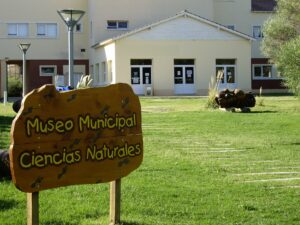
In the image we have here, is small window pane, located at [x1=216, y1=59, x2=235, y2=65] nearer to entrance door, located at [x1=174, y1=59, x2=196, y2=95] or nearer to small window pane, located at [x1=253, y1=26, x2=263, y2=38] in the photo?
entrance door, located at [x1=174, y1=59, x2=196, y2=95]

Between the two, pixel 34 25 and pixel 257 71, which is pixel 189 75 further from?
pixel 34 25

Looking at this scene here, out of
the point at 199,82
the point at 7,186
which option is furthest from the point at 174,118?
the point at 199,82

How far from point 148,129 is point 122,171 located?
12272 millimetres

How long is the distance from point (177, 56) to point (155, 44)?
197 centimetres

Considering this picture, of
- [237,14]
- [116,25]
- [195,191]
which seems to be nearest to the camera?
[195,191]

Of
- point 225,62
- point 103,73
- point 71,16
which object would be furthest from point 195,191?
point 103,73

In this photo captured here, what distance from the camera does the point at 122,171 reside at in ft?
20.3

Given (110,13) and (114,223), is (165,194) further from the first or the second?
(110,13)

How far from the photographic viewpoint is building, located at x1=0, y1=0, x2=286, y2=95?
45375 mm

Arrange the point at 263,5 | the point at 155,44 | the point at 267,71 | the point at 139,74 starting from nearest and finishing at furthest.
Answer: the point at 155,44
the point at 139,74
the point at 267,71
the point at 263,5

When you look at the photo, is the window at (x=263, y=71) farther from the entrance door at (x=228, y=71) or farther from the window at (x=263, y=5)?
the entrance door at (x=228, y=71)

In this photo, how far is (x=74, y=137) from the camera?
5.61m

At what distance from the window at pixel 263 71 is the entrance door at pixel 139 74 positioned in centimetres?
1270

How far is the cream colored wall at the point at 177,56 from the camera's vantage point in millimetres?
45125
